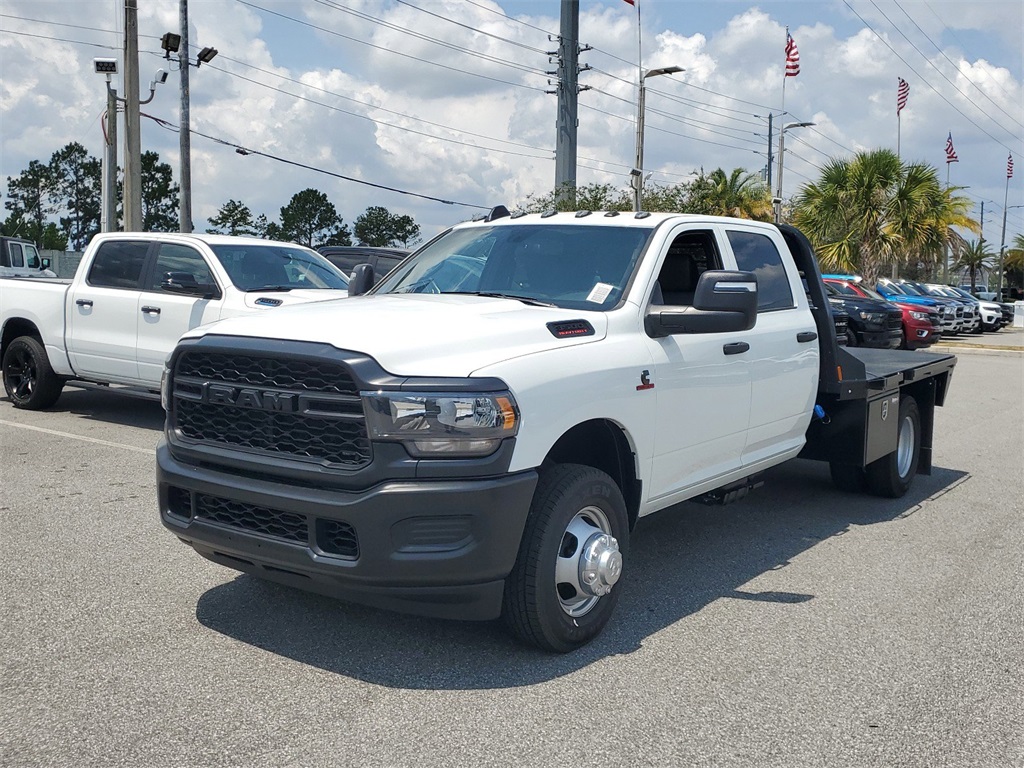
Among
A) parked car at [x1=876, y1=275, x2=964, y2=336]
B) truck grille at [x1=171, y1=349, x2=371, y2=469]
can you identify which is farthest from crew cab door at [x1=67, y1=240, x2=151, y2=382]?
parked car at [x1=876, y1=275, x2=964, y2=336]

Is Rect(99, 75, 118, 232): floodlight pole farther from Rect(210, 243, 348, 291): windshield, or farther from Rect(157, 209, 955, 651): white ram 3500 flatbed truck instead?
Rect(157, 209, 955, 651): white ram 3500 flatbed truck

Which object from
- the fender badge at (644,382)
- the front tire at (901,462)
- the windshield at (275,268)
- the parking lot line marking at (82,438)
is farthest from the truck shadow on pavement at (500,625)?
the windshield at (275,268)

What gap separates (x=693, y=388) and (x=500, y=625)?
1487 mm

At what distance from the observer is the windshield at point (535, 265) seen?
16.7 feet

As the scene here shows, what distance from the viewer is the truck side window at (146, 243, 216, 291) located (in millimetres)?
10047

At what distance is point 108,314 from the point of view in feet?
33.8

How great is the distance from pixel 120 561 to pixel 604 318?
113 inches

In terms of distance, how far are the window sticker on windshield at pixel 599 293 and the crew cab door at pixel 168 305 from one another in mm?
5507

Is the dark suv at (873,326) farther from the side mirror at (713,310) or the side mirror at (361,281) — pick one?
the side mirror at (713,310)

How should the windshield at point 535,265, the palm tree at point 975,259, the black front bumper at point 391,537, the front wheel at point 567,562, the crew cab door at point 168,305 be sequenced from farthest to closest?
the palm tree at point 975,259
the crew cab door at point 168,305
the windshield at point 535,265
the front wheel at point 567,562
the black front bumper at point 391,537

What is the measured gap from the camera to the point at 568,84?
35562mm

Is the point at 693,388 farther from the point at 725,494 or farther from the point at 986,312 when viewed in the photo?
the point at 986,312

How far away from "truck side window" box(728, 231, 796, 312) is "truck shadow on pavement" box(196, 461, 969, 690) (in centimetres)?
144

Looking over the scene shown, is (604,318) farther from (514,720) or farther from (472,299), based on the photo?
(514,720)
